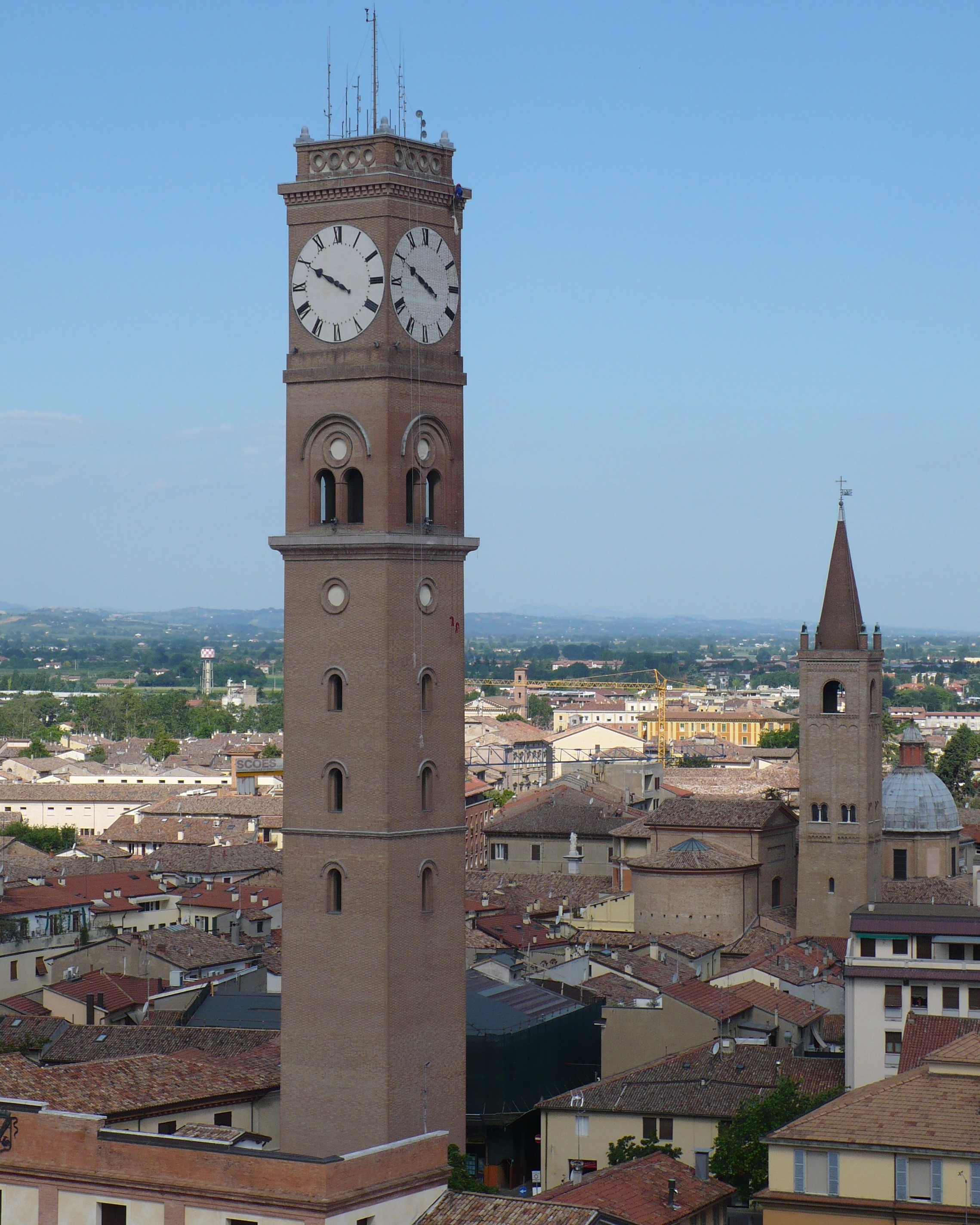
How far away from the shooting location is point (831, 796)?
6225cm

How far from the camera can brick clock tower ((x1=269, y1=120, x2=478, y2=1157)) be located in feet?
105

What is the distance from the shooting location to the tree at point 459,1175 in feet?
97.9

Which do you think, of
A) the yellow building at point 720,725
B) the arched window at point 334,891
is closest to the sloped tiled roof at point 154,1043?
the arched window at point 334,891

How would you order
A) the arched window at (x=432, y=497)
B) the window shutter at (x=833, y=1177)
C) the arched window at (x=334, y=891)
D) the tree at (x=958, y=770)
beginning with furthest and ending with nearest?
the tree at (x=958, y=770)
the arched window at (x=432, y=497)
the arched window at (x=334, y=891)
the window shutter at (x=833, y=1177)

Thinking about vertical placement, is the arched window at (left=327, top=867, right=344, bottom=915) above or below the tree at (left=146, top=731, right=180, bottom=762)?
above

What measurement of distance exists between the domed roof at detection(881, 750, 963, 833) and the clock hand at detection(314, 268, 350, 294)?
37.4 meters

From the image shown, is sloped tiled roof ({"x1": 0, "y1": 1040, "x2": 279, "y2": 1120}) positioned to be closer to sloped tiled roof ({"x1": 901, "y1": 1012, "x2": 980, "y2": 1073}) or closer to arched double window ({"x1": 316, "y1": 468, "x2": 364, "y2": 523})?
arched double window ({"x1": 316, "y1": 468, "x2": 364, "y2": 523})

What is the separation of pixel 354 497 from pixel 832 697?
105 feet

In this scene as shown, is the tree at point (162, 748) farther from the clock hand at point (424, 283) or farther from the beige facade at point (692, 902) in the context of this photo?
the clock hand at point (424, 283)

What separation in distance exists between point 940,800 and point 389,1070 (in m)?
38.4

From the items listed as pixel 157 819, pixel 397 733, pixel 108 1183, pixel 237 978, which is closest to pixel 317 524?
pixel 397 733

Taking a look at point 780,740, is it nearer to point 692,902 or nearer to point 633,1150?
point 692,902

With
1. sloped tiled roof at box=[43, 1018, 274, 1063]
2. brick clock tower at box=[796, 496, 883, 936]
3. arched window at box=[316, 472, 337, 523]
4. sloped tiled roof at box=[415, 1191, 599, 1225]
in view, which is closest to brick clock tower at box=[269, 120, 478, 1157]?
arched window at box=[316, 472, 337, 523]

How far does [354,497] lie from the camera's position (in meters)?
32.5
